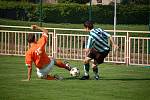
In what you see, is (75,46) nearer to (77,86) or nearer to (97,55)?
(97,55)

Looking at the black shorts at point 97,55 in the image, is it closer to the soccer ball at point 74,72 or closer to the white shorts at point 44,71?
the soccer ball at point 74,72

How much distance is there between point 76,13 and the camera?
163 ft

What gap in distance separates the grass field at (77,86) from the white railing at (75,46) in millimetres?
2441

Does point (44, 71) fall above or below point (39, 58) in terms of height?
below

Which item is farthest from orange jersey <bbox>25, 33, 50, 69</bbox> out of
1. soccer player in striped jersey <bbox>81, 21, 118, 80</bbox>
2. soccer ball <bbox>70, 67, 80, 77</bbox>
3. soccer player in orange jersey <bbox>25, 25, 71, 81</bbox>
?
soccer player in striped jersey <bbox>81, 21, 118, 80</bbox>

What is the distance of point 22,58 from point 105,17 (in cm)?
2637

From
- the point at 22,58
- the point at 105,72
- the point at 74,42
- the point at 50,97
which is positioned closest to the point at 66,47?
the point at 74,42

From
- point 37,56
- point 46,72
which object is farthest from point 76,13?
point 37,56

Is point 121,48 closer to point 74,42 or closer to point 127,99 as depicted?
point 74,42

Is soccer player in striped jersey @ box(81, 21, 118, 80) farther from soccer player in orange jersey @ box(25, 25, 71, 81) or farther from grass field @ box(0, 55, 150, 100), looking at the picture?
soccer player in orange jersey @ box(25, 25, 71, 81)

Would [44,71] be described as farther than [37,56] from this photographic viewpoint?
Yes

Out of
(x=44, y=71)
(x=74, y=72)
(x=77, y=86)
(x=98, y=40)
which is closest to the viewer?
(x=77, y=86)

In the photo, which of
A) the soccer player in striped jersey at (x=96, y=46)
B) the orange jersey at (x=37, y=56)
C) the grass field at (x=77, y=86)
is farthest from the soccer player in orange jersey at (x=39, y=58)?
the soccer player in striped jersey at (x=96, y=46)

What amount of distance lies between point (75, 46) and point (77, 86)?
815 centimetres
